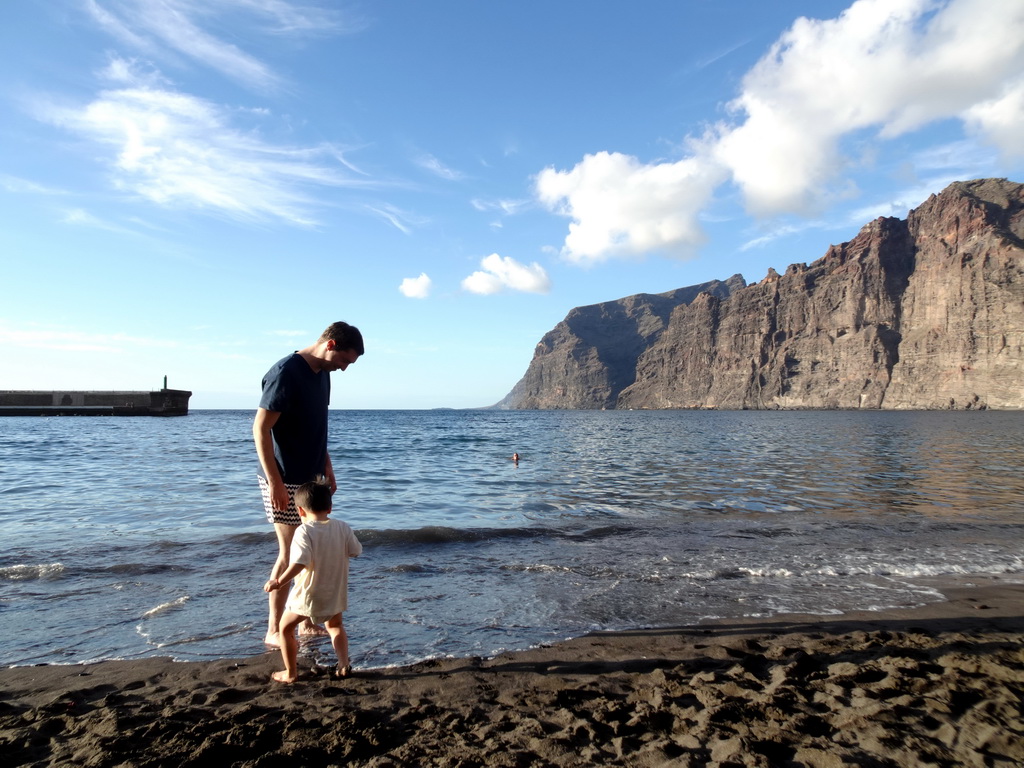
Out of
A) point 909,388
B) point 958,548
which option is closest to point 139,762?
point 958,548

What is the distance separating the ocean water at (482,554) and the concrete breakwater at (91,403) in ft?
225

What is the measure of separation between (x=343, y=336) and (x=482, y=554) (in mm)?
4727

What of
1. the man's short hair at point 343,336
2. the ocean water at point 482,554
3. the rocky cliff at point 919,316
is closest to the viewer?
the man's short hair at point 343,336

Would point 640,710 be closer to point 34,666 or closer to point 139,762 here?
point 139,762

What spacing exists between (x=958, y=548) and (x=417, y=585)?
786 cm

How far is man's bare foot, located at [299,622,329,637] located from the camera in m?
5.04

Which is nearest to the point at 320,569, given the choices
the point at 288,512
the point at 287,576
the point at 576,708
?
the point at 287,576

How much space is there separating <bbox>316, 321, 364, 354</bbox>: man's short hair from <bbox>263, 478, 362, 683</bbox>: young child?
3.44 ft

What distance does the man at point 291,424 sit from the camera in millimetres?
4262

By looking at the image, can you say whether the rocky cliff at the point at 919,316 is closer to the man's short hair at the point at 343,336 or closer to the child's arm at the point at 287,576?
the man's short hair at the point at 343,336

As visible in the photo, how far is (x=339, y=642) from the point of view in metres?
4.18

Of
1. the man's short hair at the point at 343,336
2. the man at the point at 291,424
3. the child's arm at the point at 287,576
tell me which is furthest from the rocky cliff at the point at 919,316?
the child's arm at the point at 287,576

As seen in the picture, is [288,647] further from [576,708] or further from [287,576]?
[576,708]

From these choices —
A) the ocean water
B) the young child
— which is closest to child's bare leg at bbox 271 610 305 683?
the young child
